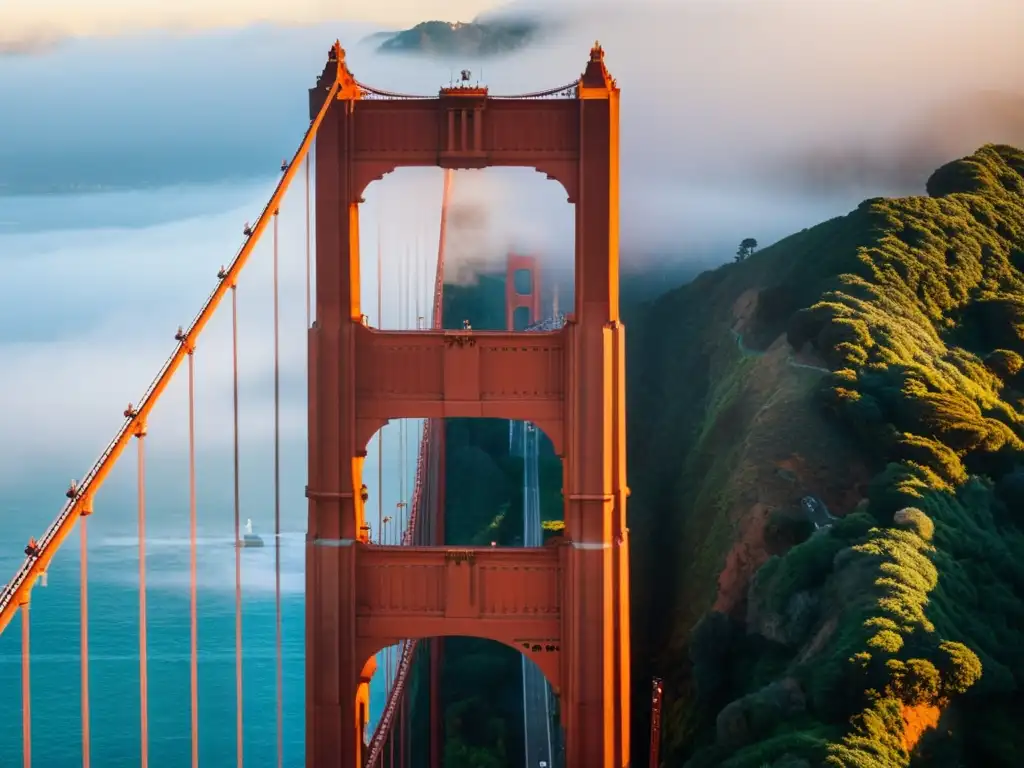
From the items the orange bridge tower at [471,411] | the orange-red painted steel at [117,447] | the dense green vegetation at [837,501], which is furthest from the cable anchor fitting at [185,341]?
the dense green vegetation at [837,501]

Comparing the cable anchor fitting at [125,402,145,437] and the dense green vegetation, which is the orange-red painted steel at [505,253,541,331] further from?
the cable anchor fitting at [125,402,145,437]

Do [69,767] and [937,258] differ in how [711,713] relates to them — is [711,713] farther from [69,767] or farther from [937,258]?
[69,767]

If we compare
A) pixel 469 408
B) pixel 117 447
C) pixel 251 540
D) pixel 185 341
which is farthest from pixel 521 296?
pixel 117 447

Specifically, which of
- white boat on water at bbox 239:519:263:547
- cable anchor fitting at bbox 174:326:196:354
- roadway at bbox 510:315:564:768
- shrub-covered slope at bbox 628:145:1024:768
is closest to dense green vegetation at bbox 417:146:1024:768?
shrub-covered slope at bbox 628:145:1024:768

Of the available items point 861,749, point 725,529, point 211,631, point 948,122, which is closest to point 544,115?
point 861,749

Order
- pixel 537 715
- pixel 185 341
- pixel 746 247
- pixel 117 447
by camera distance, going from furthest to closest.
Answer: pixel 746 247 → pixel 537 715 → pixel 185 341 → pixel 117 447

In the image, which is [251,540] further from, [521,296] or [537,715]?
[537,715]
